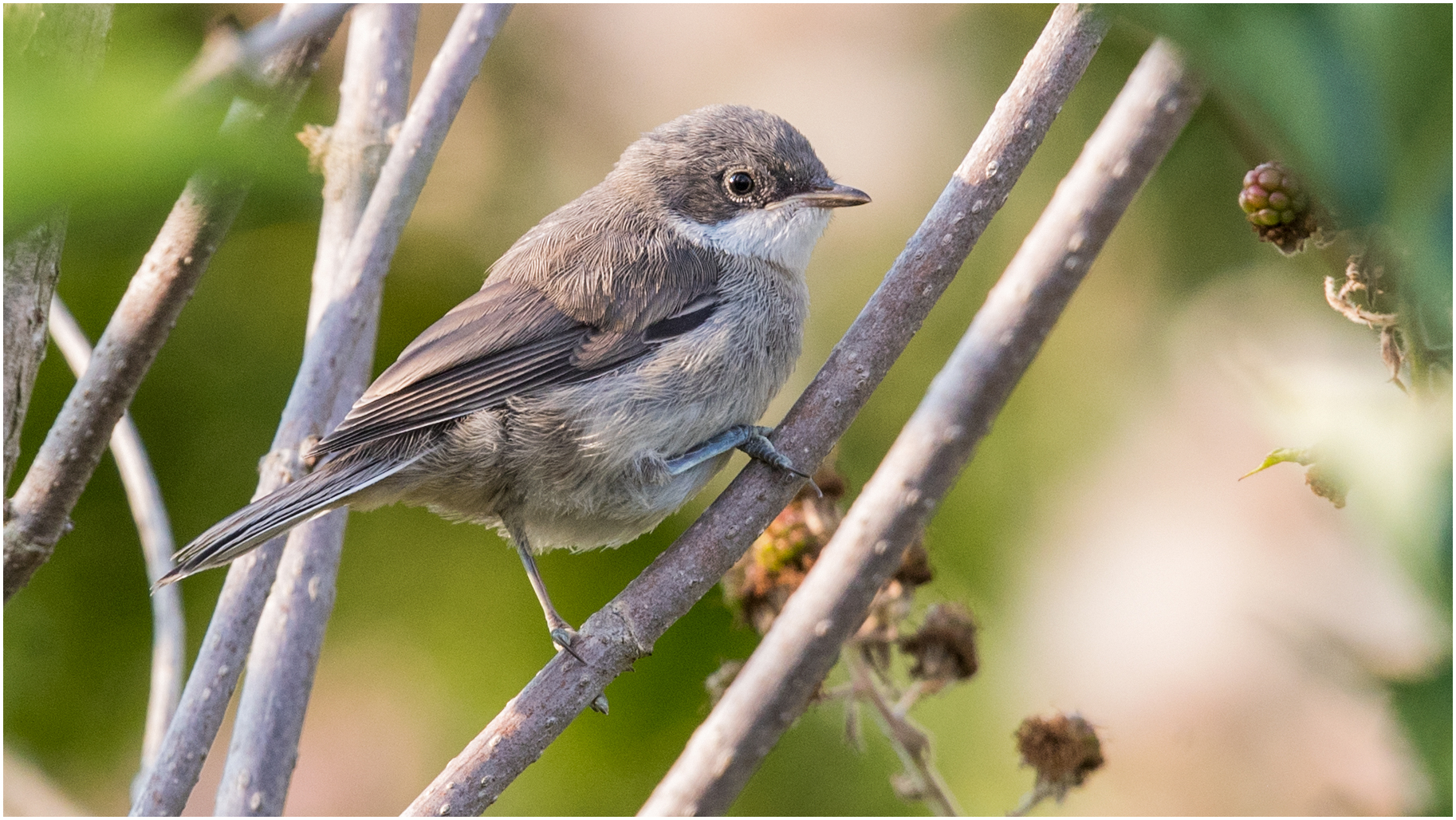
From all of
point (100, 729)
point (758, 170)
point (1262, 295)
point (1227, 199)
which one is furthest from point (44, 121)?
point (100, 729)

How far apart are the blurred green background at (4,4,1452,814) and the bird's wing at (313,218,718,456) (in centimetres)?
78

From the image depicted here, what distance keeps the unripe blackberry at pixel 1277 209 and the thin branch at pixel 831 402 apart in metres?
0.80

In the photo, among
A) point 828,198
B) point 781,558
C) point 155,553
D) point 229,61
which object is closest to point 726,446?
point 781,558

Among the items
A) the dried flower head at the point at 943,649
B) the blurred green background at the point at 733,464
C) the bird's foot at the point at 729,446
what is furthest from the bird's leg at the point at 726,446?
the blurred green background at the point at 733,464

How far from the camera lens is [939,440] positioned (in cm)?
227

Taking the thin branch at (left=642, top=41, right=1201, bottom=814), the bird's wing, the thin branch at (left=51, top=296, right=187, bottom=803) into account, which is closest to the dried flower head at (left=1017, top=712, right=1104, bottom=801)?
the thin branch at (left=642, top=41, right=1201, bottom=814)

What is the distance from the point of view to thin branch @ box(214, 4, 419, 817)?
269 centimetres

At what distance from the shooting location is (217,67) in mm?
714

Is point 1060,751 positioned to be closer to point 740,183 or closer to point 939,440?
point 939,440

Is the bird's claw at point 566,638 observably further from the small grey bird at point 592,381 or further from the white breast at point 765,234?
the white breast at point 765,234

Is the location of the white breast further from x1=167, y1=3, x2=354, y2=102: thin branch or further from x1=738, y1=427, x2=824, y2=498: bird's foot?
x1=167, y1=3, x2=354, y2=102: thin branch

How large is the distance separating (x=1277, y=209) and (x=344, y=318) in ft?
6.83

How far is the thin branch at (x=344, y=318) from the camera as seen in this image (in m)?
2.62

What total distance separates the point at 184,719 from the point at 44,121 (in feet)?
7.81
